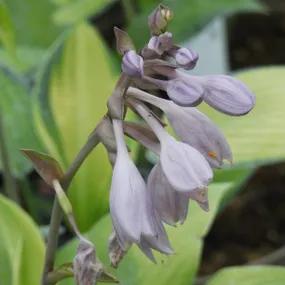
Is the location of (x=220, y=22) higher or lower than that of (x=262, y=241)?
higher

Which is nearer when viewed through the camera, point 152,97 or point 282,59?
point 152,97

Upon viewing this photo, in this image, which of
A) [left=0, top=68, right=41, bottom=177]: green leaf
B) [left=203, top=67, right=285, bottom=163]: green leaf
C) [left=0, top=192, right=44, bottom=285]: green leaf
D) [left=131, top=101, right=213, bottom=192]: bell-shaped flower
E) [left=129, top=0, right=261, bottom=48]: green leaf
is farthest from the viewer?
[left=129, top=0, right=261, bottom=48]: green leaf

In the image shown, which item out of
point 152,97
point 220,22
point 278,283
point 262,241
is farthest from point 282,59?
point 152,97

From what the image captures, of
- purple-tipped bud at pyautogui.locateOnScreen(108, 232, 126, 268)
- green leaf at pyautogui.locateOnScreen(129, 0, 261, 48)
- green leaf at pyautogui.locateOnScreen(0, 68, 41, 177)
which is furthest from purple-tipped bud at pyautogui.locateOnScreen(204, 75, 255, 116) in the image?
green leaf at pyautogui.locateOnScreen(129, 0, 261, 48)

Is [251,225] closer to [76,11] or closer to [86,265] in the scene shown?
[76,11]

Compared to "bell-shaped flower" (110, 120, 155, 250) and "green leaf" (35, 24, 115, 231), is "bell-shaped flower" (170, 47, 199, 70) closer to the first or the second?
"bell-shaped flower" (110, 120, 155, 250)

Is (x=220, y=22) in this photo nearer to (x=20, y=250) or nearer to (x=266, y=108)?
(x=266, y=108)
